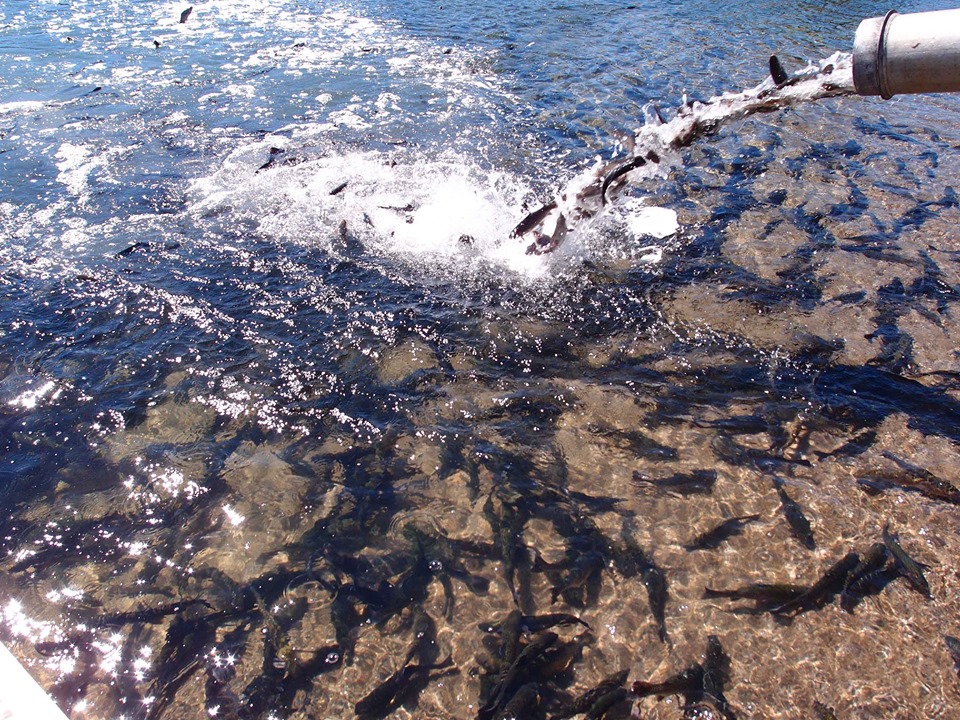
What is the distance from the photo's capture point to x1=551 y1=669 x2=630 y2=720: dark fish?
3260 millimetres

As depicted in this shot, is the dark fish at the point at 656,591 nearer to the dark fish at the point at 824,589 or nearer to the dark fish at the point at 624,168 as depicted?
the dark fish at the point at 824,589

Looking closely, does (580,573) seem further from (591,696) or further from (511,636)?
(591,696)

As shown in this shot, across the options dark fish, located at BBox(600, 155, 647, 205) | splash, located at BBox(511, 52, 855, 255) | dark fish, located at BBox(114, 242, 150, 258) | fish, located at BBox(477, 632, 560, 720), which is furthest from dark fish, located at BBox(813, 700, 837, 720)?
dark fish, located at BBox(114, 242, 150, 258)

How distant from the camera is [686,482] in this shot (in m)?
4.38

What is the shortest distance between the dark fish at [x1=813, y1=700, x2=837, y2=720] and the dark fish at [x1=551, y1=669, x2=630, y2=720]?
0.97 m

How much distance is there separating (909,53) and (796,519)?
9.59 ft

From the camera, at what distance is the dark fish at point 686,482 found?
432cm

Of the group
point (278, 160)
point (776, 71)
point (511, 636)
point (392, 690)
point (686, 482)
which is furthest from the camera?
point (278, 160)

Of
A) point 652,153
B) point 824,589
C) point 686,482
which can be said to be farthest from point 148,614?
point 652,153

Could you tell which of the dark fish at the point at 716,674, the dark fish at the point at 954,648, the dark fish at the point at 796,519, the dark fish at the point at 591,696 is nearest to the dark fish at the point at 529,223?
the dark fish at the point at 796,519

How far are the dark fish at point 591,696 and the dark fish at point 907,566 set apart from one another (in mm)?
1879

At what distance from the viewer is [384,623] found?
3.72m

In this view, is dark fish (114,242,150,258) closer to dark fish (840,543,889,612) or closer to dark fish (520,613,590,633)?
dark fish (520,613,590,633)

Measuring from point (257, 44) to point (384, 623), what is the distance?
14.8 meters
